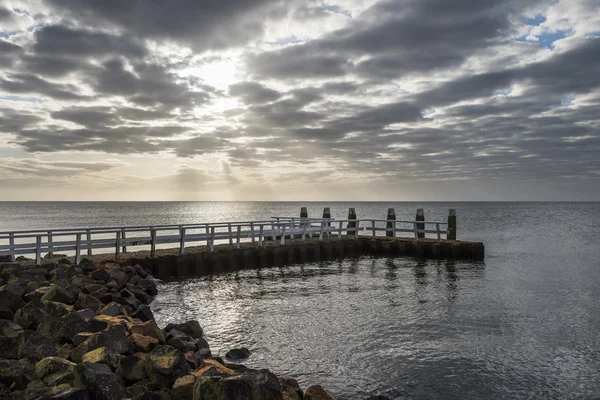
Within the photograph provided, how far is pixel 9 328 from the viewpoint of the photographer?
9.16 m

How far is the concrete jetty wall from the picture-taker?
21156 millimetres

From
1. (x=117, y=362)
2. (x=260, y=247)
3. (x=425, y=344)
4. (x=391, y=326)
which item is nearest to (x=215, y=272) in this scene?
(x=260, y=247)

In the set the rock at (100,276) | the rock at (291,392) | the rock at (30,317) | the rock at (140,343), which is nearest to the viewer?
the rock at (291,392)

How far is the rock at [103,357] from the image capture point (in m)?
7.41

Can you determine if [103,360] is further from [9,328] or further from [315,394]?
[315,394]

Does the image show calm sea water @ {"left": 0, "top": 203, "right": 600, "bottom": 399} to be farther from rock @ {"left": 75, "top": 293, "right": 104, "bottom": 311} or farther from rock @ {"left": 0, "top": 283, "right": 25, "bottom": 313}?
rock @ {"left": 0, "top": 283, "right": 25, "bottom": 313}

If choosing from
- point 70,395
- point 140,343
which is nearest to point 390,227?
point 140,343

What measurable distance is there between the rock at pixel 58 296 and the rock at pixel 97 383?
6.10m

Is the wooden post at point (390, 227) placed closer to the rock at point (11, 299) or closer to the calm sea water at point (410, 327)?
the calm sea water at point (410, 327)

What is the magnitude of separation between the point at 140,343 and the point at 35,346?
1745 millimetres

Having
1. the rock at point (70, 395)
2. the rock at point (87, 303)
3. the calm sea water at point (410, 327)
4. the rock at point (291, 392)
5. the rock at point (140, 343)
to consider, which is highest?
the rock at point (70, 395)

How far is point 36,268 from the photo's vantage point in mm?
16359

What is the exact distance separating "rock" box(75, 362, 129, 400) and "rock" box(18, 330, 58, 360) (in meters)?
2.09

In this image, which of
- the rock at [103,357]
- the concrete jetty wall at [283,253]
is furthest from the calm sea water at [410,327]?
the rock at [103,357]
